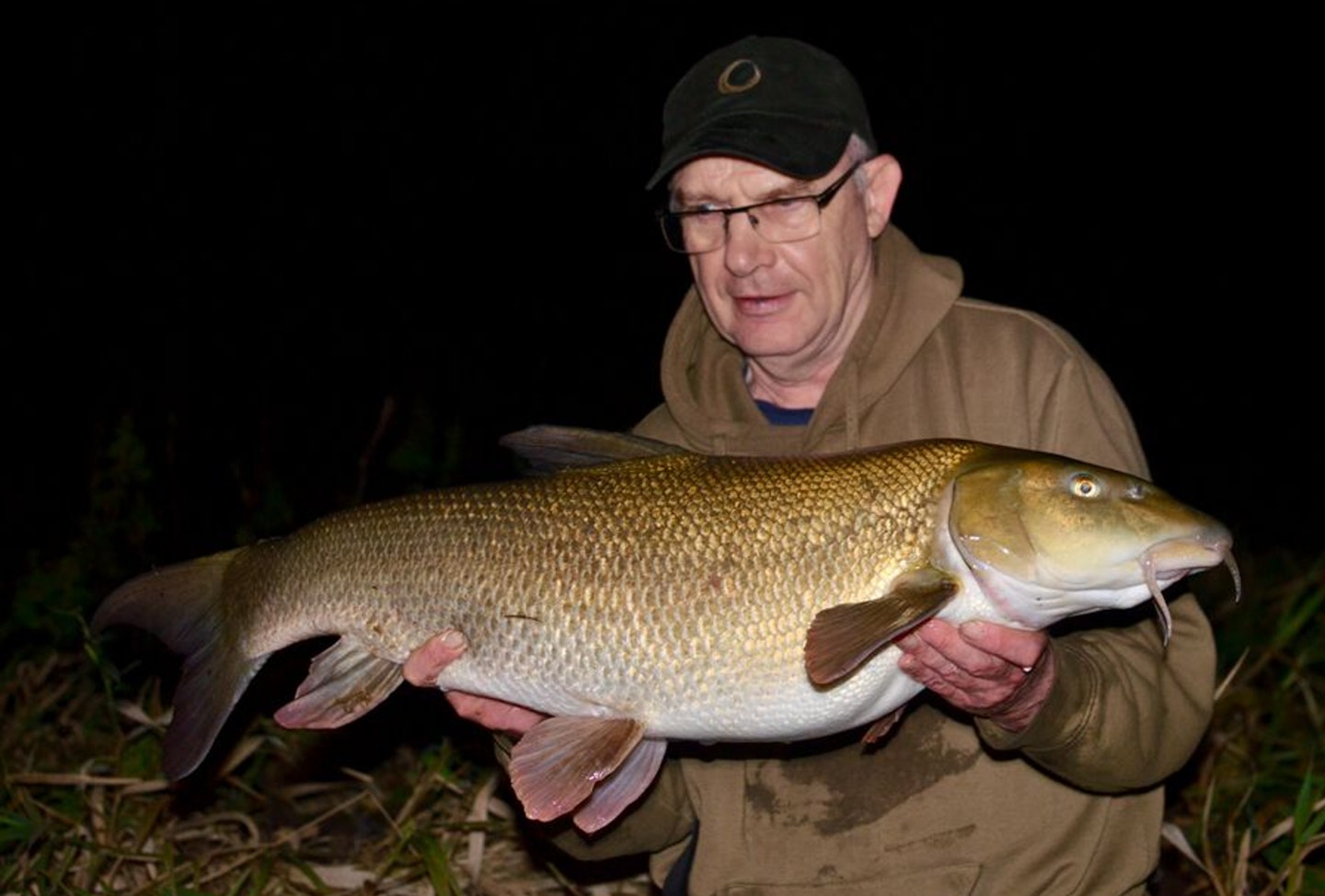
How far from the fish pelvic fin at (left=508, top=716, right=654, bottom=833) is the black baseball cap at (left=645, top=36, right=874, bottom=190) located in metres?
1.13

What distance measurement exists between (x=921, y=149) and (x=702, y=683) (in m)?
20.8

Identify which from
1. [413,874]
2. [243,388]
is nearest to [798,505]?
[413,874]

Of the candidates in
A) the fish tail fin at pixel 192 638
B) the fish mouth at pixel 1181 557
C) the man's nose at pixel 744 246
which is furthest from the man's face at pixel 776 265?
the fish tail fin at pixel 192 638

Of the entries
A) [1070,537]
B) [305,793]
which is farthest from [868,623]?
[305,793]

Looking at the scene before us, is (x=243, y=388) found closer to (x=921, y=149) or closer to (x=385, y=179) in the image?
(x=385, y=179)

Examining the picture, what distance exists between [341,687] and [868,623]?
3.71 ft

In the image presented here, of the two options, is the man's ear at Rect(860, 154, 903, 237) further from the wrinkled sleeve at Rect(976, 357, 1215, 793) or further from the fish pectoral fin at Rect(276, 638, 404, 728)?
the fish pectoral fin at Rect(276, 638, 404, 728)

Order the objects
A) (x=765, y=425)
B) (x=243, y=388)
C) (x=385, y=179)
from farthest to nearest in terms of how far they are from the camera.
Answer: (x=385, y=179)
(x=243, y=388)
(x=765, y=425)

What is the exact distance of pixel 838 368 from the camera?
286cm

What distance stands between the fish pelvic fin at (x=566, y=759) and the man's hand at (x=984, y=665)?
0.54 m

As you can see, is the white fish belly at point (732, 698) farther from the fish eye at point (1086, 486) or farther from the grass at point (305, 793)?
the grass at point (305, 793)

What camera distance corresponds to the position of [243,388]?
9.49 metres

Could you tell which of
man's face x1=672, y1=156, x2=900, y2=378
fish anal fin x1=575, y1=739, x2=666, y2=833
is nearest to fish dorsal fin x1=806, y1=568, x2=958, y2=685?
fish anal fin x1=575, y1=739, x2=666, y2=833

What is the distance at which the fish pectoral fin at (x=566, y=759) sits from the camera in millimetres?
2352
